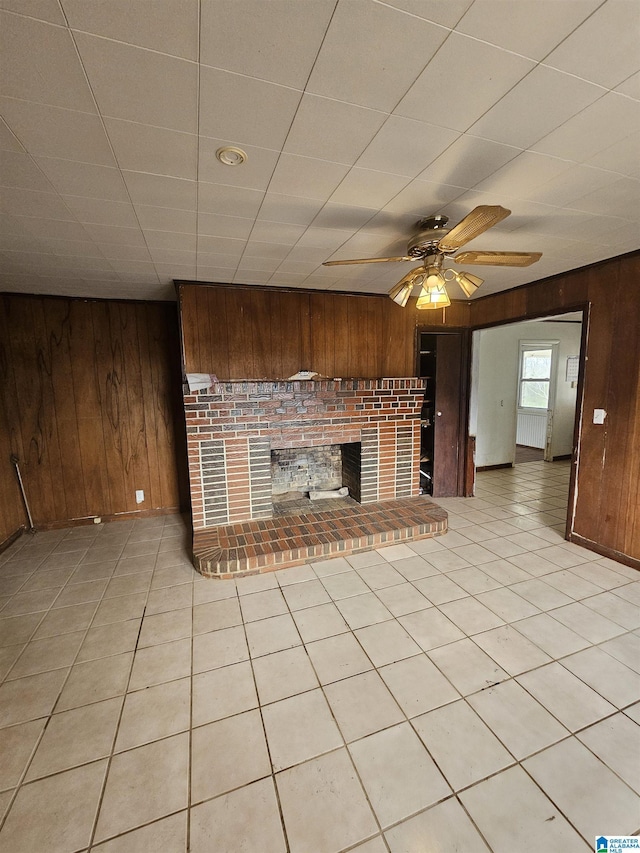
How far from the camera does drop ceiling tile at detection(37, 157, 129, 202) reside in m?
1.53

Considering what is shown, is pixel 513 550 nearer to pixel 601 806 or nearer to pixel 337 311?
pixel 601 806

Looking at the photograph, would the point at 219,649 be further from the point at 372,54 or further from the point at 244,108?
the point at 372,54

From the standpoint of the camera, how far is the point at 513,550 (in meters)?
3.04

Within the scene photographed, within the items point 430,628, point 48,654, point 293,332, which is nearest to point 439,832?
point 430,628

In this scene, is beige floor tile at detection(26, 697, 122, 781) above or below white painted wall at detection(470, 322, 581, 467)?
below

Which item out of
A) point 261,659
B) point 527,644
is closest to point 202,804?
point 261,659

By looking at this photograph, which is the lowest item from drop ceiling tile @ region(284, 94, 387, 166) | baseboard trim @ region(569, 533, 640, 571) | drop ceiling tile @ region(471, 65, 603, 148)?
baseboard trim @ region(569, 533, 640, 571)

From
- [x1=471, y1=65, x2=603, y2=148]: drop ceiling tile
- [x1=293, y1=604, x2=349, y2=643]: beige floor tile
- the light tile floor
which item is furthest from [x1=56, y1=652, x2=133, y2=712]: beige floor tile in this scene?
[x1=471, y1=65, x2=603, y2=148]: drop ceiling tile

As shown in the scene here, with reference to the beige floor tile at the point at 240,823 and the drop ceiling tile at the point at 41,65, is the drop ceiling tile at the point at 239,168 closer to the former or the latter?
the drop ceiling tile at the point at 41,65

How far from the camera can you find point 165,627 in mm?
2189

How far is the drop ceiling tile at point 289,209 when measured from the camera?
72.6 inches

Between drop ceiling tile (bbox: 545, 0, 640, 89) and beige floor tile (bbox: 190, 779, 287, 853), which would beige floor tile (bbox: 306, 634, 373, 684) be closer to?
beige floor tile (bbox: 190, 779, 287, 853)

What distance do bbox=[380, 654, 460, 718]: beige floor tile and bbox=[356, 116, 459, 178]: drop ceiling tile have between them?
2.47 metres

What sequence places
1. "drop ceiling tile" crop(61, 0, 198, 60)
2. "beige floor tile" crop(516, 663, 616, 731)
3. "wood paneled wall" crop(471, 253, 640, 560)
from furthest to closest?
"wood paneled wall" crop(471, 253, 640, 560) < "beige floor tile" crop(516, 663, 616, 731) < "drop ceiling tile" crop(61, 0, 198, 60)
